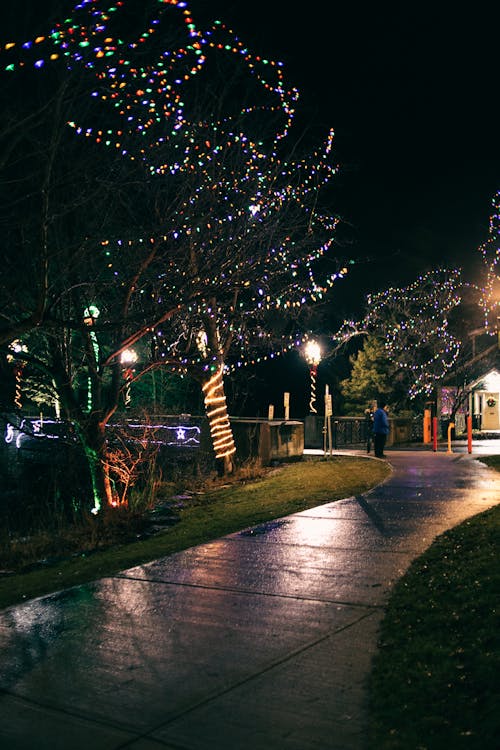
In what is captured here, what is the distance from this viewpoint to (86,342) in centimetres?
1431

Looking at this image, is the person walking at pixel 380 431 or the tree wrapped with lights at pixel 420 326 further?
the tree wrapped with lights at pixel 420 326

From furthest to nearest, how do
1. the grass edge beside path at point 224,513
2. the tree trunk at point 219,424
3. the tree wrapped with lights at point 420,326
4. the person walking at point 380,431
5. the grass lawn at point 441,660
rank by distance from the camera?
the tree wrapped with lights at point 420,326 < the person walking at point 380,431 < the tree trunk at point 219,424 < the grass edge beside path at point 224,513 < the grass lawn at point 441,660

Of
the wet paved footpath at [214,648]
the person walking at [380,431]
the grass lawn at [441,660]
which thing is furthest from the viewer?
the person walking at [380,431]

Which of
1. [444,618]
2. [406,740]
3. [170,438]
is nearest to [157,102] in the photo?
[444,618]

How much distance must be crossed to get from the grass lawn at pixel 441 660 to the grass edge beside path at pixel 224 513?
11.6 ft

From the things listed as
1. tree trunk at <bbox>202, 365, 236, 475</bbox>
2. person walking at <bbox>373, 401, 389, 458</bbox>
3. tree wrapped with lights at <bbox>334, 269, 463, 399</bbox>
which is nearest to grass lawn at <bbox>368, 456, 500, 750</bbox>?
tree trunk at <bbox>202, 365, 236, 475</bbox>

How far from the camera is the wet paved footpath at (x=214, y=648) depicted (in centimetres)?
442

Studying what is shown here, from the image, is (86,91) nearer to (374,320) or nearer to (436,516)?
(436,516)

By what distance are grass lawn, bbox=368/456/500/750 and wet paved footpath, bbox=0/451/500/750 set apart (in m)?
0.17

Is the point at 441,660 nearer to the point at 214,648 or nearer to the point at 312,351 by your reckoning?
the point at 214,648

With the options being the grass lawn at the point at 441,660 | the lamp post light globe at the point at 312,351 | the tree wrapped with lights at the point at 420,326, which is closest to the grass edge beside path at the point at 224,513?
the grass lawn at the point at 441,660

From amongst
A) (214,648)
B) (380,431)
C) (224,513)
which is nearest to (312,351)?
(380,431)

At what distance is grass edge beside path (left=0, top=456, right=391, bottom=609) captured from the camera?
8633 mm

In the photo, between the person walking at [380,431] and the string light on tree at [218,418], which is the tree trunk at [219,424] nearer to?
the string light on tree at [218,418]
